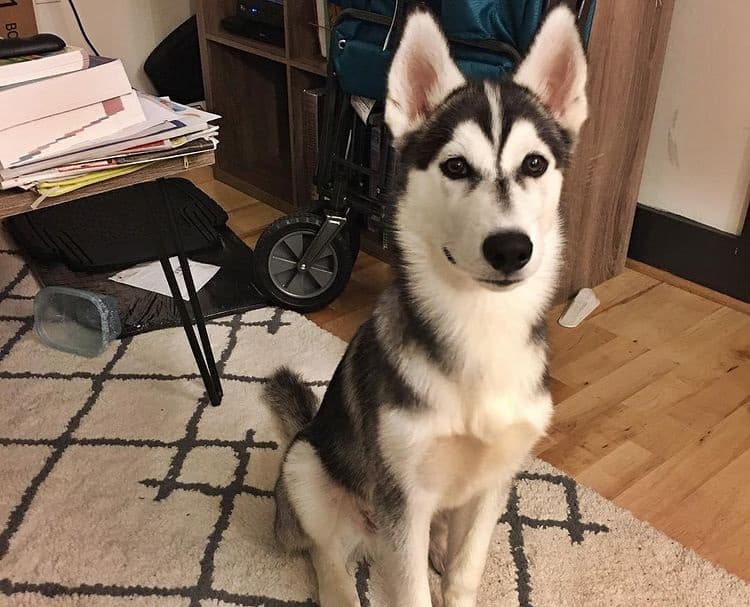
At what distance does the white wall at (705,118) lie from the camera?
228 cm

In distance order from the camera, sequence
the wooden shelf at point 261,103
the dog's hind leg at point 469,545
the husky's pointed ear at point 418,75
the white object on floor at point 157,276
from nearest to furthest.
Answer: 1. the husky's pointed ear at point 418,75
2. the dog's hind leg at point 469,545
3. the white object on floor at point 157,276
4. the wooden shelf at point 261,103

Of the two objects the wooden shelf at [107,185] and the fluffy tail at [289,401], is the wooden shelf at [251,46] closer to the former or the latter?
the wooden shelf at [107,185]

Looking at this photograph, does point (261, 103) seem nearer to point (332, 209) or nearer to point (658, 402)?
point (332, 209)

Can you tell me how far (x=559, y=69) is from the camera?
1.19m

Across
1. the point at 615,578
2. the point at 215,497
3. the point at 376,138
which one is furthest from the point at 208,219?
the point at 615,578

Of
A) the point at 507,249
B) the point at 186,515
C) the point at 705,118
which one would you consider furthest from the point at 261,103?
the point at 507,249

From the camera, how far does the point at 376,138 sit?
2453mm

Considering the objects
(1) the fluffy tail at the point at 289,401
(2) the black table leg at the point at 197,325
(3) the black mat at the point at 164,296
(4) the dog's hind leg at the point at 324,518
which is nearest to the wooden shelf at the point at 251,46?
(3) the black mat at the point at 164,296

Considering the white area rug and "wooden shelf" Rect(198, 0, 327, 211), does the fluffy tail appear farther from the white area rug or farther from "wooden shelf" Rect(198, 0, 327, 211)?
"wooden shelf" Rect(198, 0, 327, 211)

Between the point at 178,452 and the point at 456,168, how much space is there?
1.07m

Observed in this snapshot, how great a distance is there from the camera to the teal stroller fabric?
1862 mm

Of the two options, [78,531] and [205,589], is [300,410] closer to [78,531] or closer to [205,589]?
[205,589]

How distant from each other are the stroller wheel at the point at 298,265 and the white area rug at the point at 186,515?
11.9 inches

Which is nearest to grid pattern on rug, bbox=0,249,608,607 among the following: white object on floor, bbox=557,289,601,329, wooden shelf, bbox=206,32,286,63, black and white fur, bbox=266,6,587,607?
black and white fur, bbox=266,6,587,607
